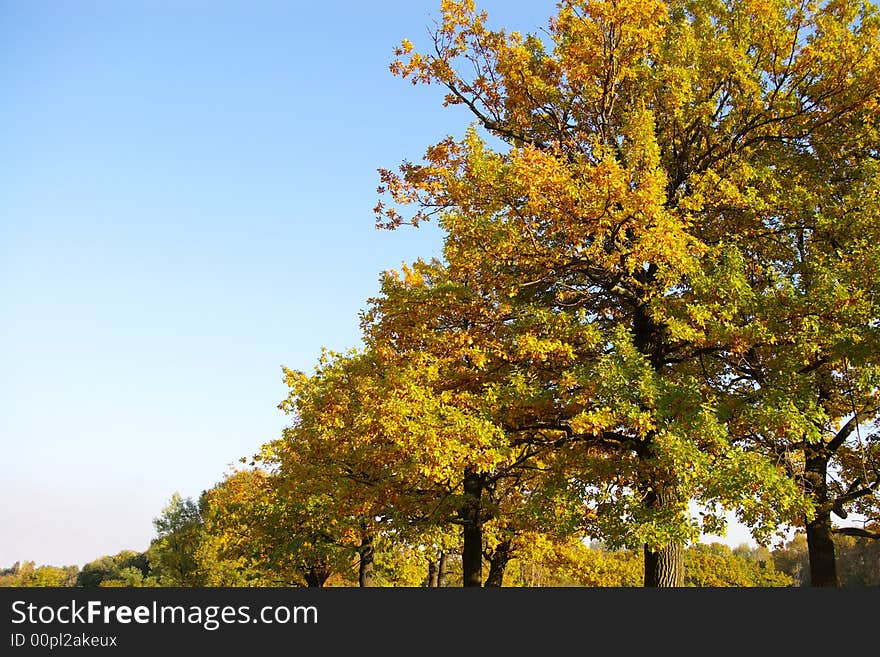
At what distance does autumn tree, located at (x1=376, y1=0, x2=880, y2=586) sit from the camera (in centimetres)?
1333

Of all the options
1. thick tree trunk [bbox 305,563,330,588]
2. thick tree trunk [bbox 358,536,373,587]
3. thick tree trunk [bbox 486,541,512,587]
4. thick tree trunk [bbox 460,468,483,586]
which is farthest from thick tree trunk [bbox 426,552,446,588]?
thick tree trunk [bbox 460,468,483,586]

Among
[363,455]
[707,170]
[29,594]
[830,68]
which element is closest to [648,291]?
[707,170]

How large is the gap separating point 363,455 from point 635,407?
7.91m

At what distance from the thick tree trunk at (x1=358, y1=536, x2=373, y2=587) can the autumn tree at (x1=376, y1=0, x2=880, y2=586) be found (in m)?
12.3

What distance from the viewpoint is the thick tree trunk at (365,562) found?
2678cm

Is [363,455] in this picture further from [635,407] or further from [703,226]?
[703,226]

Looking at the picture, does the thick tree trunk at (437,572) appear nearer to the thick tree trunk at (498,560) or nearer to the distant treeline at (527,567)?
the distant treeline at (527,567)

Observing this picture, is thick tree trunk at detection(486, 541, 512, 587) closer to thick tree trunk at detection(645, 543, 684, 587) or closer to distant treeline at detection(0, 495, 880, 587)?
distant treeline at detection(0, 495, 880, 587)

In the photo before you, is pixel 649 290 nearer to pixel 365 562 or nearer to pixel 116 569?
pixel 365 562

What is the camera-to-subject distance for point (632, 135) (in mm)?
15148

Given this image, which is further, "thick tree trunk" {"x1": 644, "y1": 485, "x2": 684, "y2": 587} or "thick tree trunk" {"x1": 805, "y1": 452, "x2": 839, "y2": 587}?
"thick tree trunk" {"x1": 805, "y1": 452, "x2": 839, "y2": 587}

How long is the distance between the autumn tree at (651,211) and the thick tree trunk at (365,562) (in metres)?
12.3

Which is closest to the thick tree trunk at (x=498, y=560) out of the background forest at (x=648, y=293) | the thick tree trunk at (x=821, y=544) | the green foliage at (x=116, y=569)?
the background forest at (x=648, y=293)

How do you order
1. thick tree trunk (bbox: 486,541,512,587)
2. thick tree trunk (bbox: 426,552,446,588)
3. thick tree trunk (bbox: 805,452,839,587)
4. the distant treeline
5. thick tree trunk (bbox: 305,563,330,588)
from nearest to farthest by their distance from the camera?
thick tree trunk (bbox: 805,452,839,587)
thick tree trunk (bbox: 486,541,512,587)
the distant treeline
thick tree trunk (bbox: 426,552,446,588)
thick tree trunk (bbox: 305,563,330,588)
